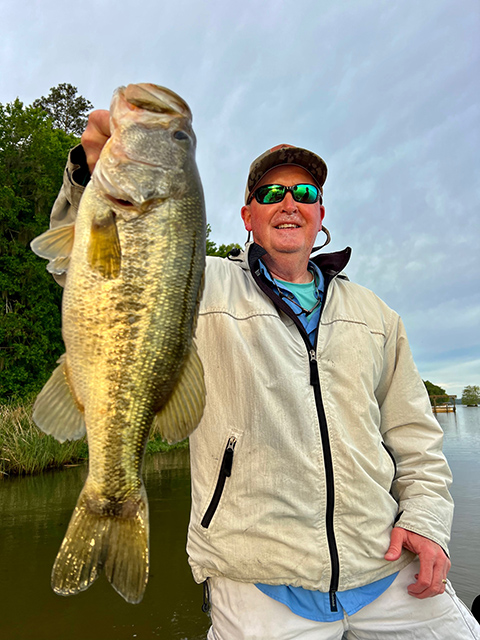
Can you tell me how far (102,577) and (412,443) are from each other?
4080 mm

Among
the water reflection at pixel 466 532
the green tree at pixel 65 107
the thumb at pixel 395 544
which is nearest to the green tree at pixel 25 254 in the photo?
the green tree at pixel 65 107

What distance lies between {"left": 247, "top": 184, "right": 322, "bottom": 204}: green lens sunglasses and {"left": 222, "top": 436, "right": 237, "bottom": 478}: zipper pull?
5.34ft

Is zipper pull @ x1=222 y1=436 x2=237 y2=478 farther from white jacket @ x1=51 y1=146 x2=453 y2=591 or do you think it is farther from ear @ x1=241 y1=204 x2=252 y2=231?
ear @ x1=241 y1=204 x2=252 y2=231

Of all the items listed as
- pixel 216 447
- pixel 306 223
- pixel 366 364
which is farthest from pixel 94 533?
pixel 306 223

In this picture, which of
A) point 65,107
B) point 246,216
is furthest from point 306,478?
point 65,107

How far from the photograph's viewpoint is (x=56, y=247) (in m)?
1.60

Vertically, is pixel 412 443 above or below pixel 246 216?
below

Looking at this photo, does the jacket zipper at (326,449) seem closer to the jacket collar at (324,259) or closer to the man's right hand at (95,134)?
the jacket collar at (324,259)

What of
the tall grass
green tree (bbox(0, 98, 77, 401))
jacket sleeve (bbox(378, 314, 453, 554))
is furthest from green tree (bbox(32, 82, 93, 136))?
jacket sleeve (bbox(378, 314, 453, 554))

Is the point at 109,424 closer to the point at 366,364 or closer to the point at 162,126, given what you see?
the point at 162,126

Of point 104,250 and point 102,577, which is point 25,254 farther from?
point 104,250

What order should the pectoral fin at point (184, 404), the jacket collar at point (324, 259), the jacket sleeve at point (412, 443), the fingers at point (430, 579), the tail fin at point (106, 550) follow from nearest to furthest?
the tail fin at point (106, 550), the pectoral fin at point (184, 404), the fingers at point (430, 579), the jacket sleeve at point (412, 443), the jacket collar at point (324, 259)

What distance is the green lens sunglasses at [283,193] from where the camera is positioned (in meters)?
3.00

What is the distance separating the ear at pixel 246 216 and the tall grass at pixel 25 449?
912 cm
